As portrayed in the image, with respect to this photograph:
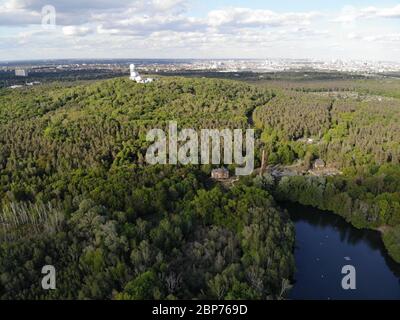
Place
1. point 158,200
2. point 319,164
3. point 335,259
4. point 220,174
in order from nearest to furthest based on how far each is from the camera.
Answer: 1. point 335,259
2. point 158,200
3. point 220,174
4. point 319,164

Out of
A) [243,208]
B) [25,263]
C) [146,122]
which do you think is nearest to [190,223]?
[243,208]

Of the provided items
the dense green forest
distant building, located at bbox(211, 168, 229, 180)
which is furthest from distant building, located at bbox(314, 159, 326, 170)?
distant building, located at bbox(211, 168, 229, 180)

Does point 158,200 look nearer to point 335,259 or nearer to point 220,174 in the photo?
point 220,174

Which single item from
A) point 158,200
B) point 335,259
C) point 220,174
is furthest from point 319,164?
point 158,200

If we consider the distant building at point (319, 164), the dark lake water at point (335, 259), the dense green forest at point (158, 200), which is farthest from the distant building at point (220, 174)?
the distant building at point (319, 164)

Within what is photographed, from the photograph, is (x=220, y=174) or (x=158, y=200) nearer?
(x=158, y=200)

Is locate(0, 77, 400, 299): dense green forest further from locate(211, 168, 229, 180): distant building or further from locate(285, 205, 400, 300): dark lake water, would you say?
locate(211, 168, 229, 180): distant building
